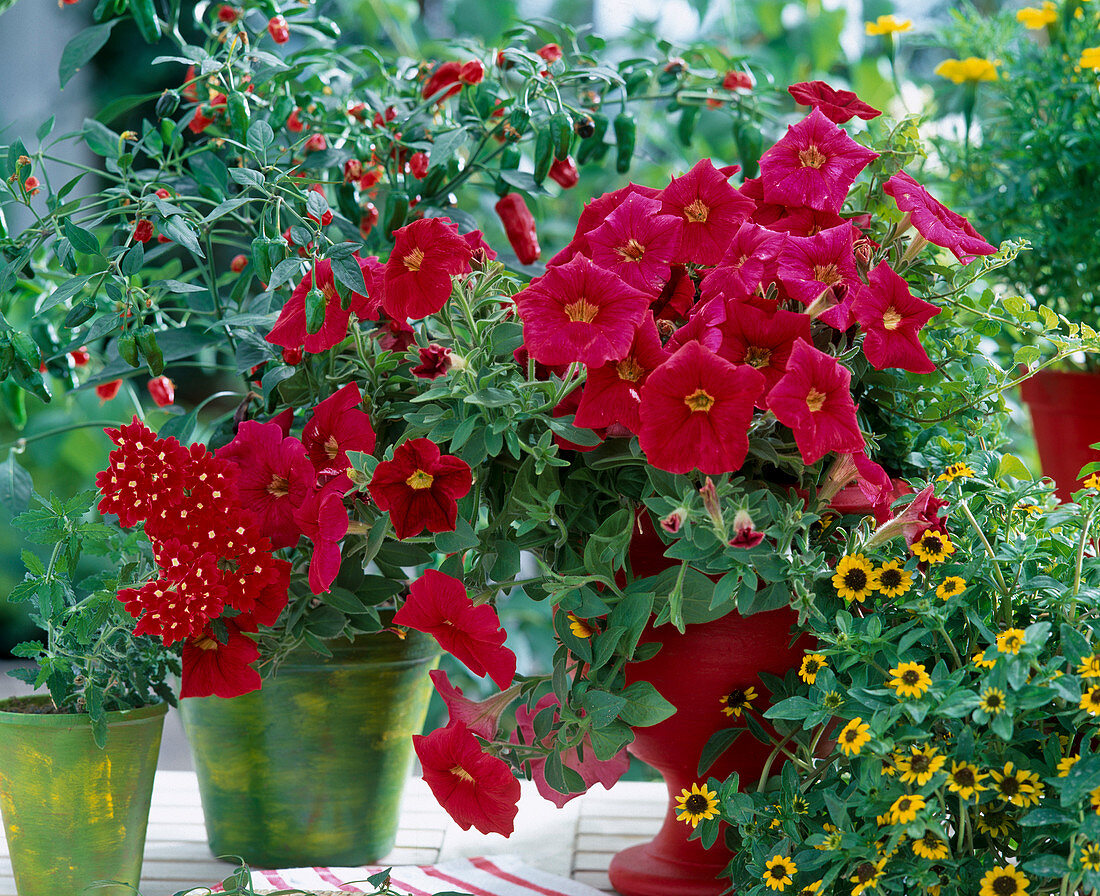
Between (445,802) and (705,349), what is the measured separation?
1.05ft

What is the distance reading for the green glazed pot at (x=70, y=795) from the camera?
66cm

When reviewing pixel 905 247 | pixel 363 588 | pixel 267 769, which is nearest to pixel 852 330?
pixel 905 247

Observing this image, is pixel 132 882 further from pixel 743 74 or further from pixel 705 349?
pixel 743 74

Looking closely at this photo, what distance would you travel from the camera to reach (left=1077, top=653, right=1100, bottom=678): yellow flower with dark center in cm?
48

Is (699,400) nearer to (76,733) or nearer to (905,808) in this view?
(905,808)

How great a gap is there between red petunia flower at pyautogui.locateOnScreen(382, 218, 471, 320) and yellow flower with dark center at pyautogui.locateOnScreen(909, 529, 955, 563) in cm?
30

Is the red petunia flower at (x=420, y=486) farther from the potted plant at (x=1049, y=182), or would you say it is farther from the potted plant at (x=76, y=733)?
the potted plant at (x=1049, y=182)

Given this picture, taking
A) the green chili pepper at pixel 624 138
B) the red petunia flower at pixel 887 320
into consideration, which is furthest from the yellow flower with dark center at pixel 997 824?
the green chili pepper at pixel 624 138

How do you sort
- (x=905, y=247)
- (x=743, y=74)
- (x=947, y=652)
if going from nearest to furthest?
(x=947, y=652), (x=905, y=247), (x=743, y=74)

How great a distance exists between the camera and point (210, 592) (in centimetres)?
61

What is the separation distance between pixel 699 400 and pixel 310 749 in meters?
0.43

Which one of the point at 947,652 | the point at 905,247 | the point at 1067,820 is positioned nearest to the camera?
the point at 1067,820

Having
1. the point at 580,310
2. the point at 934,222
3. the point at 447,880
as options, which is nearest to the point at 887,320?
the point at 934,222

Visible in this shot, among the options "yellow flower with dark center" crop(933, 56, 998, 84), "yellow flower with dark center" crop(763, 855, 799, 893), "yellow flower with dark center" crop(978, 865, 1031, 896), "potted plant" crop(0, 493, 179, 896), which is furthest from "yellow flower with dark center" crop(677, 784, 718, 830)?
"yellow flower with dark center" crop(933, 56, 998, 84)
